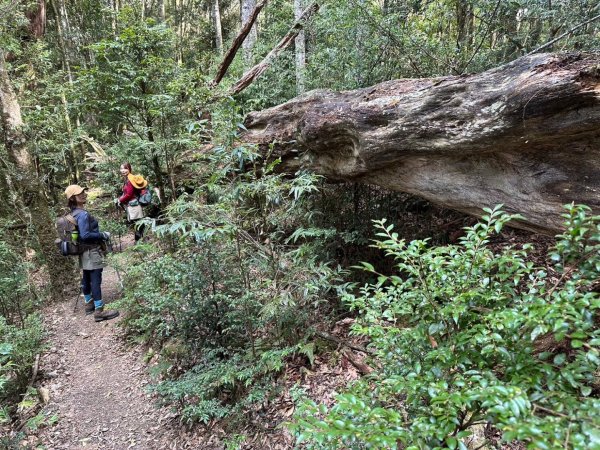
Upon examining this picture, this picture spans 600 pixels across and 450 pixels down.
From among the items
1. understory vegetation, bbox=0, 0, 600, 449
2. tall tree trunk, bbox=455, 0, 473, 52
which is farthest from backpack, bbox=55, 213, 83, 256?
tall tree trunk, bbox=455, 0, 473, 52

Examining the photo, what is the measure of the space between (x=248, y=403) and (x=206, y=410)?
471 millimetres

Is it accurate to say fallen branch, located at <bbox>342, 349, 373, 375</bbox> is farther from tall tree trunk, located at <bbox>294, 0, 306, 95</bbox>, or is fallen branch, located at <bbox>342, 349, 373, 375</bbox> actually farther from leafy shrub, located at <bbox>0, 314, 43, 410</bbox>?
tall tree trunk, located at <bbox>294, 0, 306, 95</bbox>

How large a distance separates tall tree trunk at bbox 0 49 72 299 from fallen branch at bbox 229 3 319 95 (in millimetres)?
4410

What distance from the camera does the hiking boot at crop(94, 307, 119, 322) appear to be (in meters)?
6.72

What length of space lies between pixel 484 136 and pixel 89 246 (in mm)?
6670

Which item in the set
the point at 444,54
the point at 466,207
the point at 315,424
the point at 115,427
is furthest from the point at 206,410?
the point at 444,54

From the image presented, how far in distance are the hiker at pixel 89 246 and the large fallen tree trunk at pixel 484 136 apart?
14.6ft

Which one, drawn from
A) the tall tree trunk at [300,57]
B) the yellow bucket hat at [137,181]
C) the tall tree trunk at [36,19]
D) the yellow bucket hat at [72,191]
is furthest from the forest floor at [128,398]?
the tall tree trunk at [36,19]

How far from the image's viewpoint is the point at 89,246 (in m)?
6.50

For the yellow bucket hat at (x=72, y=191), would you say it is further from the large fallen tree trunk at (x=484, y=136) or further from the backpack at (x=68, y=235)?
the large fallen tree trunk at (x=484, y=136)

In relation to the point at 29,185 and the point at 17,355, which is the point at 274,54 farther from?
the point at 17,355

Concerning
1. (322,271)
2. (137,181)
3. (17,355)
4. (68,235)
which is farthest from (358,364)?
(137,181)

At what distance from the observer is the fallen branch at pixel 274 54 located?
8352 millimetres

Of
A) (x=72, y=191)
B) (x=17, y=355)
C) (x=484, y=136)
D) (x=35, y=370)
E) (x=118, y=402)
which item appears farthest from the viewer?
(x=72, y=191)
